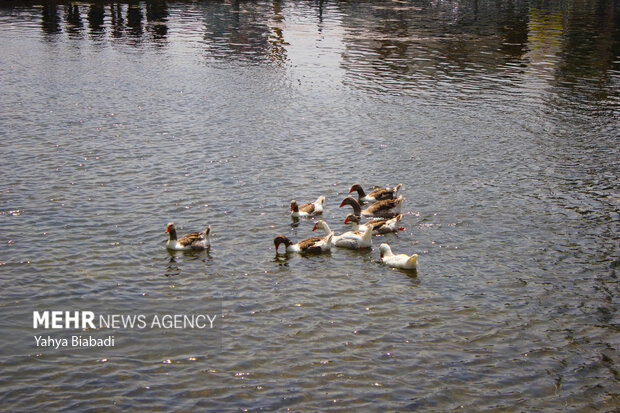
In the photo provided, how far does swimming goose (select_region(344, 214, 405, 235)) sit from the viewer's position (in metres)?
23.8

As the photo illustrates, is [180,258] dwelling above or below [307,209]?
below

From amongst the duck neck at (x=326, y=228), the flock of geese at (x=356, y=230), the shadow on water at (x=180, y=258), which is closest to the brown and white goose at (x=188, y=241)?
the flock of geese at (x=356, y=230)

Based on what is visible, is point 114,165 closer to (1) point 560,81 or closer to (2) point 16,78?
(2) point 16,78

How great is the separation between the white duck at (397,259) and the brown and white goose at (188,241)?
18.4ft

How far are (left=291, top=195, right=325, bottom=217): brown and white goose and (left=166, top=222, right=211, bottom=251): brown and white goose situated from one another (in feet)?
12.4

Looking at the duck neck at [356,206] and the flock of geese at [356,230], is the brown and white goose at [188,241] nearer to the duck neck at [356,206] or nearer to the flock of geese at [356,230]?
the flock of geese at [356,230]

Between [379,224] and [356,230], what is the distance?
906 mm

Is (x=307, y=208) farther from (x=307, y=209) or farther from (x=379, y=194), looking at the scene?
(x=379, y=194)

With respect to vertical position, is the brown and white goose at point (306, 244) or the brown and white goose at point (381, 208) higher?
the brown and white goose at point (381, 208)

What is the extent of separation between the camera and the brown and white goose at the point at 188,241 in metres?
21.8

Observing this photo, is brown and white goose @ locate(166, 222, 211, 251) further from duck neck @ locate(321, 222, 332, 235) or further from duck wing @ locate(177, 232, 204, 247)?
duck neck @ locate(321, 222, 332, 235)

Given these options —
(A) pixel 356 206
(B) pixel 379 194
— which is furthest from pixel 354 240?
(B) pixel 379 194

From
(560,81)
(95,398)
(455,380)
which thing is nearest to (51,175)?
(95,398)

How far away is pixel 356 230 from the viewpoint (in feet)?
79.6
